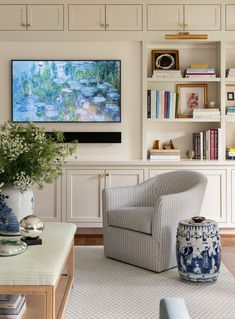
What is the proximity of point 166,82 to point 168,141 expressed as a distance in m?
0.65

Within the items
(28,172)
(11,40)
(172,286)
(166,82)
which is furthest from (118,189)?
(11,40)

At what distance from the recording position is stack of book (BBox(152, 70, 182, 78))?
5285 mm

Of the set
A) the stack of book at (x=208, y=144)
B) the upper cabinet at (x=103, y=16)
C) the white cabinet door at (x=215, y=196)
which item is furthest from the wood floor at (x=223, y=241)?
the upper cabinet at (x=103, y=16)

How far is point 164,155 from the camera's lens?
529 centimetres

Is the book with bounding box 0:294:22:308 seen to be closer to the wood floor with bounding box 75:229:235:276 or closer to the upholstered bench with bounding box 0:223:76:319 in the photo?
the upholstered bench with bounding box 0:223:76:319

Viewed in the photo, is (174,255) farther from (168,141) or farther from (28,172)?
(168,141)

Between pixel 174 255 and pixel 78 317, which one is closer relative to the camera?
pixel 78 317

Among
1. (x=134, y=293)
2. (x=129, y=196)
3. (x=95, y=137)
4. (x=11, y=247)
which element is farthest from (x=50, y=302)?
(x=95, y=137)

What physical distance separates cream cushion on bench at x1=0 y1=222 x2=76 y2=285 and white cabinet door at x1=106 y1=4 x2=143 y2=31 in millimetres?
3062

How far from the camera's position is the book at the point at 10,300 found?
7.12ft

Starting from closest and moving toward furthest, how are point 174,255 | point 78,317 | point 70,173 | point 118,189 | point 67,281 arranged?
point 78,317, point 67,281, point 174,255, point 118,189, point 70,173

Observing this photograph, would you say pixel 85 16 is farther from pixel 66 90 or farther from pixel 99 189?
pixel 99 189

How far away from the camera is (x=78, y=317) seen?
280 cm

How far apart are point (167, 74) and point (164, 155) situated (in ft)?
2.81
